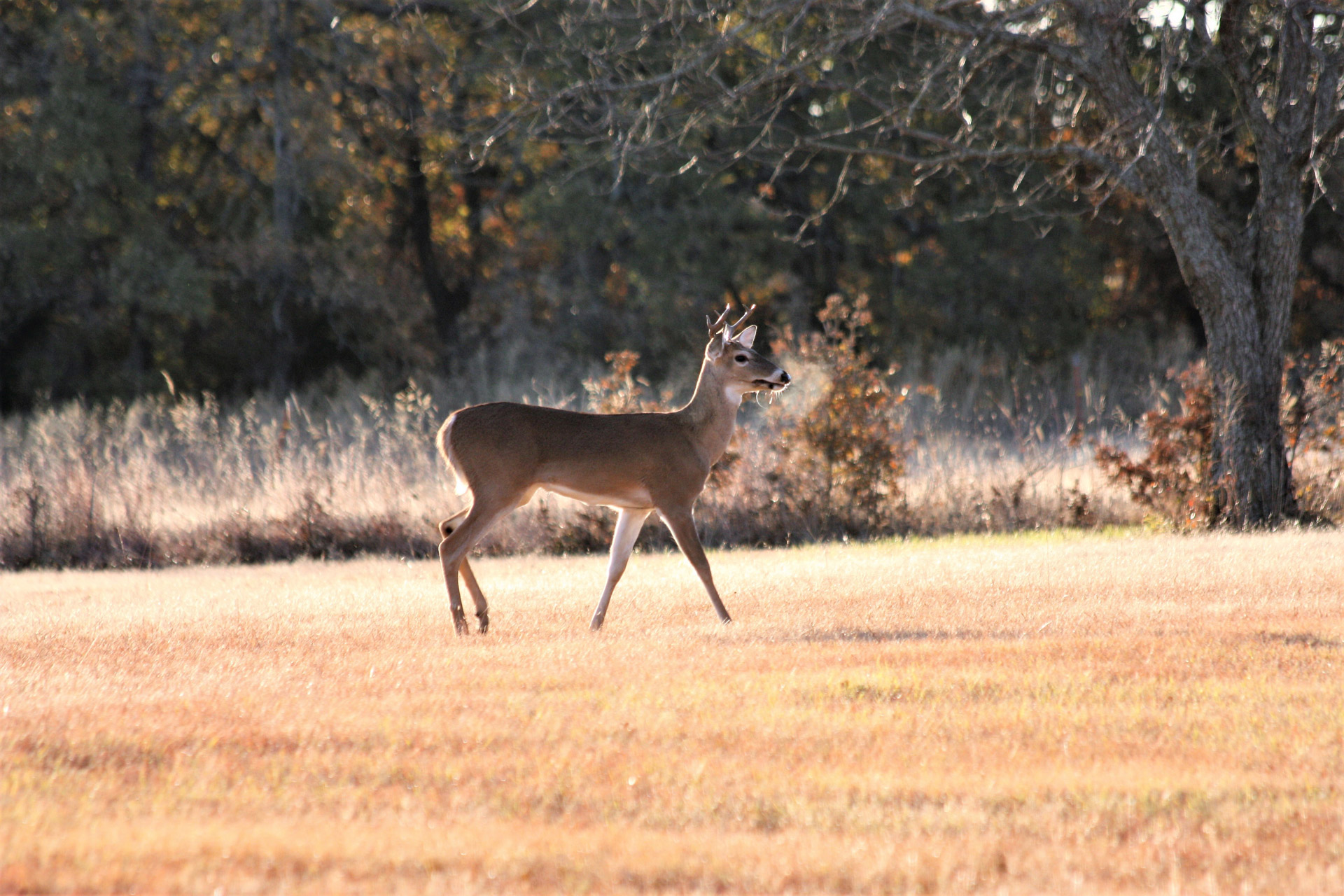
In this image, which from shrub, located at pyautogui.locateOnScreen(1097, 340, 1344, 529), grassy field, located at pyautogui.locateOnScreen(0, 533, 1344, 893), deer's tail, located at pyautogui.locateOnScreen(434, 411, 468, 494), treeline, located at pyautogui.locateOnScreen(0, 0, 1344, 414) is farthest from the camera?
treeline, located at pyautogui.locateOnScreen(0, 0, 1344, 414)

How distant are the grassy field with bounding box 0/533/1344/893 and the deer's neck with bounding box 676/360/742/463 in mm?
1036

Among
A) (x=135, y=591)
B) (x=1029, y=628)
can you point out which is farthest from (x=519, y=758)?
(x=135, y=591)

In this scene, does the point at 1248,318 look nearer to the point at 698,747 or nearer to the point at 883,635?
the point at 883,635

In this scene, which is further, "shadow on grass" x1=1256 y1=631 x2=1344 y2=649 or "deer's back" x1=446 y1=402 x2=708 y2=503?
"deer's back" x1=446 y1=402 x2=708 y2=503

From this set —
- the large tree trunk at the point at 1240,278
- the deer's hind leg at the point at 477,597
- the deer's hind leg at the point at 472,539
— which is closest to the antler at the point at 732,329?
the deer's hind leg at the point at 472,539

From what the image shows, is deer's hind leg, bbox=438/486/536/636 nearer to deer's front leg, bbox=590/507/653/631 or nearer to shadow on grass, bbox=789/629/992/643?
deer's front leg, bbox=590/507/653/631

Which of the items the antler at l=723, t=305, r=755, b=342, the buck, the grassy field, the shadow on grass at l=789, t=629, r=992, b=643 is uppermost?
the antler at l=723, t=305, r=755, b=342

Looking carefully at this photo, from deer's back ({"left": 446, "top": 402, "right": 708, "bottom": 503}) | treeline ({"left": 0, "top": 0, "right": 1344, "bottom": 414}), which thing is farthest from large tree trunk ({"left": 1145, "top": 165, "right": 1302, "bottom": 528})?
treeline ({"left": 0, "top": 0, "right": 1344, "bottom": 414})

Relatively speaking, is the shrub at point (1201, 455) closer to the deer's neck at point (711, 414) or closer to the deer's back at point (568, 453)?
the deer's neck at point (711, 414)

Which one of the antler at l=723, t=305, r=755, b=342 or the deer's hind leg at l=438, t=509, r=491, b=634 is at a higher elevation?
the antler at l=723, t=305, r=755, b=342

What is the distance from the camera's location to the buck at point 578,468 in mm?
8000

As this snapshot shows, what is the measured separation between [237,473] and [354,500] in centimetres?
196

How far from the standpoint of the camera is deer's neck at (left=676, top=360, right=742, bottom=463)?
865cm

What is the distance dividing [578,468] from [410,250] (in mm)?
22871
